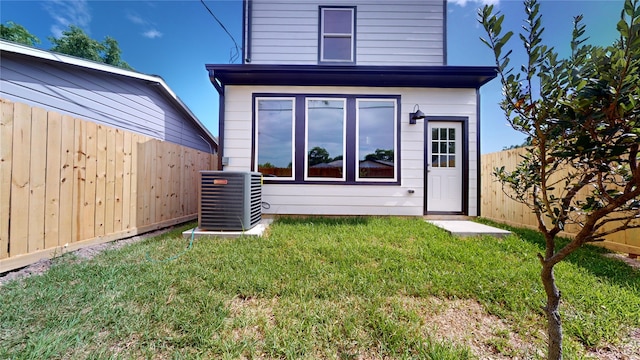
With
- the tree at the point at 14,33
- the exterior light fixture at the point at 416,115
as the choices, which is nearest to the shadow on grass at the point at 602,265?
the exterior light fixture at the point at 416,115

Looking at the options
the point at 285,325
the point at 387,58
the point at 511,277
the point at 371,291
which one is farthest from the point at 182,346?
the point at 387,58

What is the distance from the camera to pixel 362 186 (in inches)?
189

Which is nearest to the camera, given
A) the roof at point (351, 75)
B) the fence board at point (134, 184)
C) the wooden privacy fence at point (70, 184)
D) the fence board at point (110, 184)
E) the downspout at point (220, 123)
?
the wooden privacy fence at point (70, 184)

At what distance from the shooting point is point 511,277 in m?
Result: 2.16

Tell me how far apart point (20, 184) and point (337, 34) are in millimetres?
6008

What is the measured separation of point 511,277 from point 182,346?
9.19 ft

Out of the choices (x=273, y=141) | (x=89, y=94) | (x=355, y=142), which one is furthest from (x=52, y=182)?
(x=355, y=142)

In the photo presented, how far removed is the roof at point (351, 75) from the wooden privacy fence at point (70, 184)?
6.64ft

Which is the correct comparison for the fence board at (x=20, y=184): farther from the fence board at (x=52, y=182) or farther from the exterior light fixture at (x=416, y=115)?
the exterior light fixture at (x=416, y=115)

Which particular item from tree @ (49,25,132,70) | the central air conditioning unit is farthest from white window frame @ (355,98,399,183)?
tree @ (49,25,132,70)

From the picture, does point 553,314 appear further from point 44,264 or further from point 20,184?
point 20,184

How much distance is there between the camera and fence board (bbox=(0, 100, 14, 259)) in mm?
2320

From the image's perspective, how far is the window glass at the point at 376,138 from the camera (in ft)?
15.8

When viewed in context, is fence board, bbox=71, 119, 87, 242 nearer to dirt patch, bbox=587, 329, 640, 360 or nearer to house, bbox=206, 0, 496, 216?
house, bbox=206, 0, 496, 216
